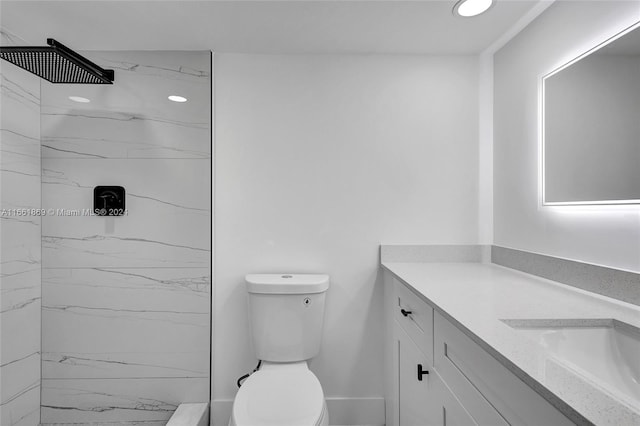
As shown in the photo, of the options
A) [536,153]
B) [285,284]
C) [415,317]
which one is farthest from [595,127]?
[285,284]

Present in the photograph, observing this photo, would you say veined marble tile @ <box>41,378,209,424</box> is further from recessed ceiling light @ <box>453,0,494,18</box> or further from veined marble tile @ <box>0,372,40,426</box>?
recessed ceiling light @ <box>453,0,494,18</box>

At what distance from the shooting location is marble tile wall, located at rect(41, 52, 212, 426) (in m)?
1.82

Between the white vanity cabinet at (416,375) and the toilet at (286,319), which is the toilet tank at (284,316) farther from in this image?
the white vanity cabinet at (416,375)

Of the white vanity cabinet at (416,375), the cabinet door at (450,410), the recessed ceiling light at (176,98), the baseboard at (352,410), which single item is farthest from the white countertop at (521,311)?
the recessed ceiling light at (176,98)

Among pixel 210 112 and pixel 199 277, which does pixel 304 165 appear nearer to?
pixel 210 112

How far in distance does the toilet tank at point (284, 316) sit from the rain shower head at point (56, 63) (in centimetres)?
126

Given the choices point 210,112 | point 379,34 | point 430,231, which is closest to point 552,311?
point 430,231

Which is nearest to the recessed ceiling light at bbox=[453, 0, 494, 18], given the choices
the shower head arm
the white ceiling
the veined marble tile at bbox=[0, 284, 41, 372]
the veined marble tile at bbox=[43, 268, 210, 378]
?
the white ceiling

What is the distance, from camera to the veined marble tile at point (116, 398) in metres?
1.81

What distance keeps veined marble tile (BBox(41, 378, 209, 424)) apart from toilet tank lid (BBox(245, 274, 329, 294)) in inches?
27.3

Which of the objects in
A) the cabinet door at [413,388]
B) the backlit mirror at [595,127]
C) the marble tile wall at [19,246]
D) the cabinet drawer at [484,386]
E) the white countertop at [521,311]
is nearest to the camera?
the white countertop at [521,311]

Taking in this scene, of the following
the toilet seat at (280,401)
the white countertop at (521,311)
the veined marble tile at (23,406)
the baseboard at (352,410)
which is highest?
the white countertop at (521,311)

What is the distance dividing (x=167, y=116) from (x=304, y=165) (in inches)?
32.3

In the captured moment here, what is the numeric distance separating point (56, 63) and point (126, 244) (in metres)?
0.93
